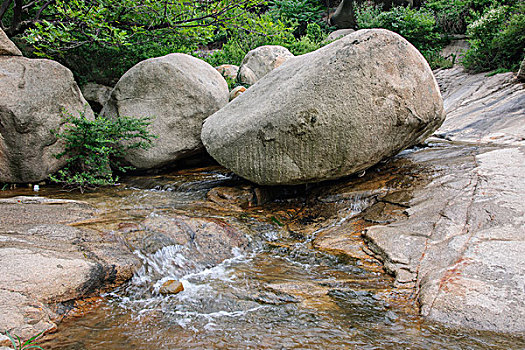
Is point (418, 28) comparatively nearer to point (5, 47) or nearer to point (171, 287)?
point (5, 47)

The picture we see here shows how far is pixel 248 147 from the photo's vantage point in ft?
17.7

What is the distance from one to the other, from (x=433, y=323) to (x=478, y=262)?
869mm

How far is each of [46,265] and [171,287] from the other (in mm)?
1091

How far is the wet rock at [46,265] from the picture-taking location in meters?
2.66

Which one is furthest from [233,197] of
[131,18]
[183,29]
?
[131,18]

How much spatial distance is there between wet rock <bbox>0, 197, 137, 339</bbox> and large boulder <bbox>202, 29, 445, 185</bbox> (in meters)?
2.39

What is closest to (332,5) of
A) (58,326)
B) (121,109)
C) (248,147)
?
(121,109)

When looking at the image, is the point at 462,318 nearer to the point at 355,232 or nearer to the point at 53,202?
the point at 355,232

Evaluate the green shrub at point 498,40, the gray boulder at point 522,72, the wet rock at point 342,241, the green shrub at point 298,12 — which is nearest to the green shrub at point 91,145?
the wet rock at point 342,241

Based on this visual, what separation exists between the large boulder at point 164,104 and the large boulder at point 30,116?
121 cm

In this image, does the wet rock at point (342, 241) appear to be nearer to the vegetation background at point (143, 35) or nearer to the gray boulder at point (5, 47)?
the vegetation background at point (143, 35)

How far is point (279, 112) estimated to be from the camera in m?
5.00

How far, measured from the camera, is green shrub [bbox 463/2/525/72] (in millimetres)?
10172

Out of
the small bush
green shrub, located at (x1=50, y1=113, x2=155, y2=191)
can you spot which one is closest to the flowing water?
green shrub, located at (x1=50, y1=113, x2=155, y2=191)
